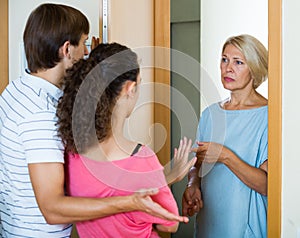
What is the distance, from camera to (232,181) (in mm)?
1266

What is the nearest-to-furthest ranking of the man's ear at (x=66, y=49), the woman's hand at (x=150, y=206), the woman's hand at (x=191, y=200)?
1. the woman's hand at (x=150, y=206)
2. the man's ear at (x=66, y=49)
3. the woman's hand at (x=191, y=200)

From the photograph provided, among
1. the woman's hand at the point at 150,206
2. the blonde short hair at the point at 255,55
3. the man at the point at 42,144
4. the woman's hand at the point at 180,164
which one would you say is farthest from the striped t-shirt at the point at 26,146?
the blonde short hair at the point at 255,55

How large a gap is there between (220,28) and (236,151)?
0.39 meters

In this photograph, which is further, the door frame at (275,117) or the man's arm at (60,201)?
the door frame at (275,117)

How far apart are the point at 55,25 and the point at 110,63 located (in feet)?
0.68

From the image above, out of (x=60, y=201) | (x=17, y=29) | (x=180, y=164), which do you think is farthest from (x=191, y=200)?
(x=17, y=29)

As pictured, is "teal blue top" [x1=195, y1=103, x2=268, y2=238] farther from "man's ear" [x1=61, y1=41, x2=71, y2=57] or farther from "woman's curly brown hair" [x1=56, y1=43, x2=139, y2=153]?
"man's ear" [x1=61, y1=41, x2=71, y2=57]

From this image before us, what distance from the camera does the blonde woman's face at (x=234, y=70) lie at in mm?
1237

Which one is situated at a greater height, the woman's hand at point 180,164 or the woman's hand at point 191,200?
the woman's hand at point 180,164

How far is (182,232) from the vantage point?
55.1 inches

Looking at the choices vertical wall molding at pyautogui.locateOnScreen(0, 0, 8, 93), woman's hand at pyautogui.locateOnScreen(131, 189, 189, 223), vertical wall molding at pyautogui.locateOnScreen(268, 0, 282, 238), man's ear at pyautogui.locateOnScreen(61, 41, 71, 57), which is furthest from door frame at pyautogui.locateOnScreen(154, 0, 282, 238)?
vertical wall molding at pyautogui.locateOnScreen(0, 0, 8, 93)

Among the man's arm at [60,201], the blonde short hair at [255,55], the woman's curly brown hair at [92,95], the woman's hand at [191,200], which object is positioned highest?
the blonde short hair at [255,55]

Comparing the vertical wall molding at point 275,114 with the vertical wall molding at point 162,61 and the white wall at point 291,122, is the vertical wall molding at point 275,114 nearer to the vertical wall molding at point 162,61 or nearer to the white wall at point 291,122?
the white wall at point 291,122

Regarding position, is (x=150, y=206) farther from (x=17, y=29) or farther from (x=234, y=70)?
(x=17, y=29)
